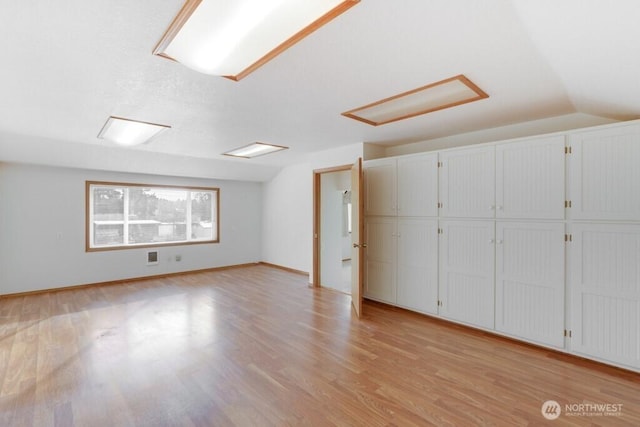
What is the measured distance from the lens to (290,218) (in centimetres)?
688

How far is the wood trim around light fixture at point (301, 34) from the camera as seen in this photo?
4.91ft

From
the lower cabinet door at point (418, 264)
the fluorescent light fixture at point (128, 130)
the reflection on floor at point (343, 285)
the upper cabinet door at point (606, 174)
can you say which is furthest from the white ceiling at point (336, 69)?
the reflection on floor at point (343, 285)

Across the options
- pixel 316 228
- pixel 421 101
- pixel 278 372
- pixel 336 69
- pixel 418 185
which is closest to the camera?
pixel 336 69

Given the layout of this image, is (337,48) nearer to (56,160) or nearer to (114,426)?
(114,426)

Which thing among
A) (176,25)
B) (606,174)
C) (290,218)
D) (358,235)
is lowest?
(358,235)

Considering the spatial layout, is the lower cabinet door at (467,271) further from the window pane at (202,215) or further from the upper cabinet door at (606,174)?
the window pane at (202,215)

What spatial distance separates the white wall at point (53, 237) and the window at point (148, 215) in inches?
6.4

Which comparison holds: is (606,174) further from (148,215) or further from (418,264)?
→ (148,215)

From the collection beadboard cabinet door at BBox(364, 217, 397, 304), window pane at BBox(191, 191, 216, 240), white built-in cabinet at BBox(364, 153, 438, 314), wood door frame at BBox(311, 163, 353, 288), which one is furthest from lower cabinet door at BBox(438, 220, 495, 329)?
window pane at BBox(191, 191, 216, 240)

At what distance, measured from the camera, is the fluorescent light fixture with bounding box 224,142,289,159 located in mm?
4805

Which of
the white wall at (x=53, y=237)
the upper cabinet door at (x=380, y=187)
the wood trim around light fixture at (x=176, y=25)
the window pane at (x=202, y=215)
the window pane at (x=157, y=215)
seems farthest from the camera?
the window pane at (x=202, y=215)

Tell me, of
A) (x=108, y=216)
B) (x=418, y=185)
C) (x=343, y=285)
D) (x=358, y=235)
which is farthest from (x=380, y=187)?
(x=108, y=216)

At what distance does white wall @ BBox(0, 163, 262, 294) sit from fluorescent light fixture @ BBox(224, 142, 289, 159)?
1.89 m

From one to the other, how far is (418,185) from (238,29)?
115 inches
